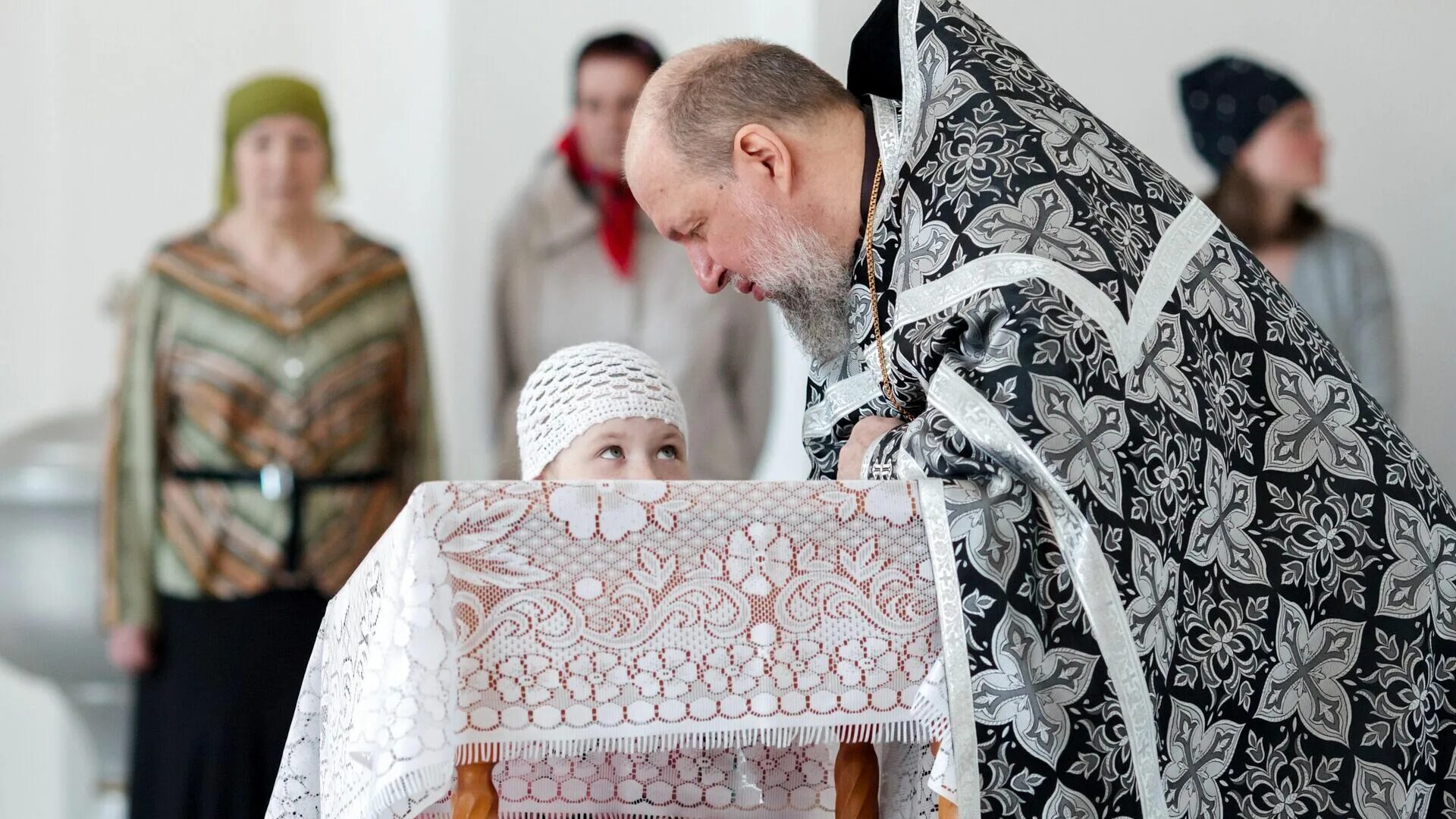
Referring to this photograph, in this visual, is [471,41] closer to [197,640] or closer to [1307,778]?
[197,640]

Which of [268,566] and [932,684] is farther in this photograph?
[268,566]

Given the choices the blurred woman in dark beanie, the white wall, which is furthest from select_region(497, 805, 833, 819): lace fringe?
the white wall

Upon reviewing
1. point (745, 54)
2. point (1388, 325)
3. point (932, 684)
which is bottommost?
point (932, 684)

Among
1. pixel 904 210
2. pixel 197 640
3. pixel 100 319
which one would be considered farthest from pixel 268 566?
pixel 904 210

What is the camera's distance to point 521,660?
1.57m

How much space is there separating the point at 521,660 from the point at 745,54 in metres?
0.87

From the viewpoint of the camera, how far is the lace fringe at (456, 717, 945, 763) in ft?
5.13

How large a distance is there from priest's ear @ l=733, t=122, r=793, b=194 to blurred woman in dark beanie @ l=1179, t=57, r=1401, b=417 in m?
3.19

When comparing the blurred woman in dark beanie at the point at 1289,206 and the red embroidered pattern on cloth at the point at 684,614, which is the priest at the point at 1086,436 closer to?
the red embroidered pattern on cloth at the point at 684,614

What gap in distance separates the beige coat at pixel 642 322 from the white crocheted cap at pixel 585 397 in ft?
6.68

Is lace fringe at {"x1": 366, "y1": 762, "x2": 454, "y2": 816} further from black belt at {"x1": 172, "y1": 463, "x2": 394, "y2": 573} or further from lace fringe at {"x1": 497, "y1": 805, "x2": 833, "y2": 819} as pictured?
black belt at {"x1": 172, "y1": 463, "x2": 394, "y2": 573}

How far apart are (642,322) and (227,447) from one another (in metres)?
1.18

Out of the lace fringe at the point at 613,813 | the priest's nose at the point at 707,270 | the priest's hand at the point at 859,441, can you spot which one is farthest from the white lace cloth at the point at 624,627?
the priest's nose at the point at 707,270

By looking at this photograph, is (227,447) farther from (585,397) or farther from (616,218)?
(585,397)
